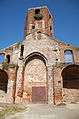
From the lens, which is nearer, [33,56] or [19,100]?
[19,100]

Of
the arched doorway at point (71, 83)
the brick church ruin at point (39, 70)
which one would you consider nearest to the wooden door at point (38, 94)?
the brick church ruin at point (39, 70)

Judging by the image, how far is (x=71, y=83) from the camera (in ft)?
59.3

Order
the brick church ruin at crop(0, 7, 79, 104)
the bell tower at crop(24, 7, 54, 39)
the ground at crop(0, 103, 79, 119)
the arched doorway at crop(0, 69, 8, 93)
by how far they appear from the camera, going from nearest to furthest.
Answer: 1. the ground at crop(0, 103, 79, 119)
2. the brick church ruin at crop(0, 7, 79, 104)
3. the arched doorway at crop(0, 69, 8, 93)
4. the bell tower at crop(24, 7, 54, 39)

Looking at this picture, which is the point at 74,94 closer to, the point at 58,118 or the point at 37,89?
the point at 37,89

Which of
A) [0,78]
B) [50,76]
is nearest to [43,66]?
[50,76]

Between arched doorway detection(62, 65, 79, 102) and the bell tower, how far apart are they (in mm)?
7048

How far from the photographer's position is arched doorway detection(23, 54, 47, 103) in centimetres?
1481

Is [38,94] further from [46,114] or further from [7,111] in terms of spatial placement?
[46,114]

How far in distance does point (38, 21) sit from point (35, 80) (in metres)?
10.9

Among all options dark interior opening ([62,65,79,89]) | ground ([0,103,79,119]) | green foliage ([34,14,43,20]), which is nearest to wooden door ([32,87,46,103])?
dark interior opening ([62,65,79,89])

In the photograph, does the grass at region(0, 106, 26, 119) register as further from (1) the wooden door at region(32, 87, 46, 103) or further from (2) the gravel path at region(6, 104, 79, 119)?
(1) the wooden door at region(32, 87, 46, 103)

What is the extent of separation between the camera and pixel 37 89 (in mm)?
15297

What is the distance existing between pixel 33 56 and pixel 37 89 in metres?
4.92

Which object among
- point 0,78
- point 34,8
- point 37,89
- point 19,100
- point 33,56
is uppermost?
point 34,8
